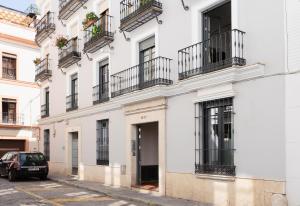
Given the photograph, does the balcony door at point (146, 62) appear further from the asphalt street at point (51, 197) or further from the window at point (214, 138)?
the asphalt street at point (51, 197)

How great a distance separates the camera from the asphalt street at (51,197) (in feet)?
39.0

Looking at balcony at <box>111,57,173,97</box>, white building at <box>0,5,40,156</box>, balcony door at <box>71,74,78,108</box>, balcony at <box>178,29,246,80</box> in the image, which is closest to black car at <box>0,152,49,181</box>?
balcony door at <box>71,74,78,108</box>

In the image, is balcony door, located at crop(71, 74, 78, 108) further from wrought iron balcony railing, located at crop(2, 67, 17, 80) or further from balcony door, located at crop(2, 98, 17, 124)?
wrought iron balcony railing, located at crop(2, 67, 17, 80)

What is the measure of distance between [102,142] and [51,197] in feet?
14.4

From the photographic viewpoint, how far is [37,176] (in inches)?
762

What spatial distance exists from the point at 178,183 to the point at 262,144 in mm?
3375

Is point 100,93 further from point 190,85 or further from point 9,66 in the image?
point 9,66

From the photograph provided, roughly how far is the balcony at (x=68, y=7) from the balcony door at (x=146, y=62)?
5.81 m

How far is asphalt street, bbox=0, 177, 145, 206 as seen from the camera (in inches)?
468

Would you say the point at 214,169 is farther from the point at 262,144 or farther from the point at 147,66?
the point at 147,66

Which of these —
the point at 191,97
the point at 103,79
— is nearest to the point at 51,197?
the point at 191,97

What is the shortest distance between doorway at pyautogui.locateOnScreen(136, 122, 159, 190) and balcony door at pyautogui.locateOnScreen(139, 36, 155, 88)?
73.1 inches

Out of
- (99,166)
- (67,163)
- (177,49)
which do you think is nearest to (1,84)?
(67,163)

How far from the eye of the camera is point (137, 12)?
44.5 feet
